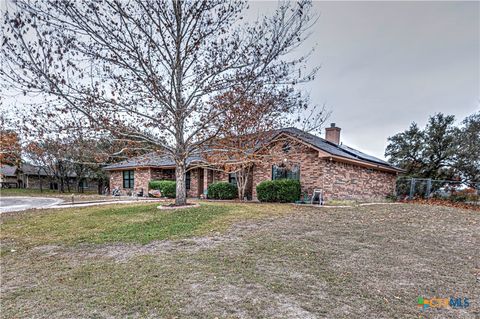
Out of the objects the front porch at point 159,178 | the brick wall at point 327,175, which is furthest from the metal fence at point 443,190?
the front porch at point 159,178

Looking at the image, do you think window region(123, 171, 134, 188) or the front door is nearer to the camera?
the front door

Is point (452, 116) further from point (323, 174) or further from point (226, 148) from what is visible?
point (226, 148)

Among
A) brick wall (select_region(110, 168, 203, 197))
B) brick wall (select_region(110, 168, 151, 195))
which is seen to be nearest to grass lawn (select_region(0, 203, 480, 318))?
brick wall (select_region(110, 168, 203, 197))

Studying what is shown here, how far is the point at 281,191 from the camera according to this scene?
13.8 m

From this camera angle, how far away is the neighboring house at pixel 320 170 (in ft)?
44.0

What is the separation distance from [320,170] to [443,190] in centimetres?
962

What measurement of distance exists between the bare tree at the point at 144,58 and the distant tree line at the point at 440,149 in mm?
17799

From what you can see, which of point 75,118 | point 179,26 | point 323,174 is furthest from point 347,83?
point 75,118

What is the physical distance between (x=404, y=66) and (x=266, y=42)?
741 cm

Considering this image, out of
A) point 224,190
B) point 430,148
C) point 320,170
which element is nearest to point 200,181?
point 224,190

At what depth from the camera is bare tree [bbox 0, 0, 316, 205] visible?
7.88 metres

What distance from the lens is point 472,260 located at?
479cm

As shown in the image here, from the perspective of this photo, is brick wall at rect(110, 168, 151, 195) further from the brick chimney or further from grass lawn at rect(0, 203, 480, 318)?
grass lawn at rect(0, 203, 480, 318)

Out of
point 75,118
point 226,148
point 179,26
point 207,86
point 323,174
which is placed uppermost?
point 179,26
